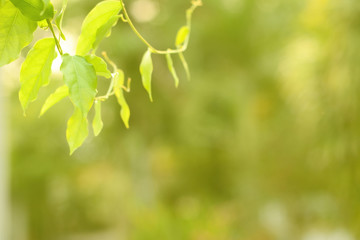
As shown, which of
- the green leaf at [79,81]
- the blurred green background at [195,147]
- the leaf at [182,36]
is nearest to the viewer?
the green leaf at [79,81]

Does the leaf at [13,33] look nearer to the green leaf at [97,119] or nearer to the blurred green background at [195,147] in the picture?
the green leaf at [97,119]

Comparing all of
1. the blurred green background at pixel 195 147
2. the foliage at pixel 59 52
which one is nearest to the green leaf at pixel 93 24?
the foliage at pixel 59 52

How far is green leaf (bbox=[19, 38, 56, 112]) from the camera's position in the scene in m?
0.31

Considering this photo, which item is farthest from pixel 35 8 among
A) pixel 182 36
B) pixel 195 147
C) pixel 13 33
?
pixel 195 147

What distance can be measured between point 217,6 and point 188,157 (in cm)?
266

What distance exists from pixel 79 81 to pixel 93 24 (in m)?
0.05

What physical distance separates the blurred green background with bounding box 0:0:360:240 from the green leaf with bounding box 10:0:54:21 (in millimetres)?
4750

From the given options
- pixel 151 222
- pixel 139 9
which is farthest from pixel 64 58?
pixel 139 9

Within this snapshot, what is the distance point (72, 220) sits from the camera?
9.52 metres

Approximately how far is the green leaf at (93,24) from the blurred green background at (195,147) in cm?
471

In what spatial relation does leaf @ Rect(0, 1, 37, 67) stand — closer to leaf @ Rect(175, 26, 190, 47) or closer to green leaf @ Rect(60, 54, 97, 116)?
green leaf @ Rect(60, 54, 97, 116)

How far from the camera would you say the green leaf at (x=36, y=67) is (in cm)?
31

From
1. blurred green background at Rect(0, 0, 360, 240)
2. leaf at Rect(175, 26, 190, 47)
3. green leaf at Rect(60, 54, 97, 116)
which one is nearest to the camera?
green leaf at Rect(60, 54, 97, 116)

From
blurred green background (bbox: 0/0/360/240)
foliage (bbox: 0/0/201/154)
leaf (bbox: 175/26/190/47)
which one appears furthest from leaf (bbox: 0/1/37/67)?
blurred green background (bbox: 0/0/360/240)
